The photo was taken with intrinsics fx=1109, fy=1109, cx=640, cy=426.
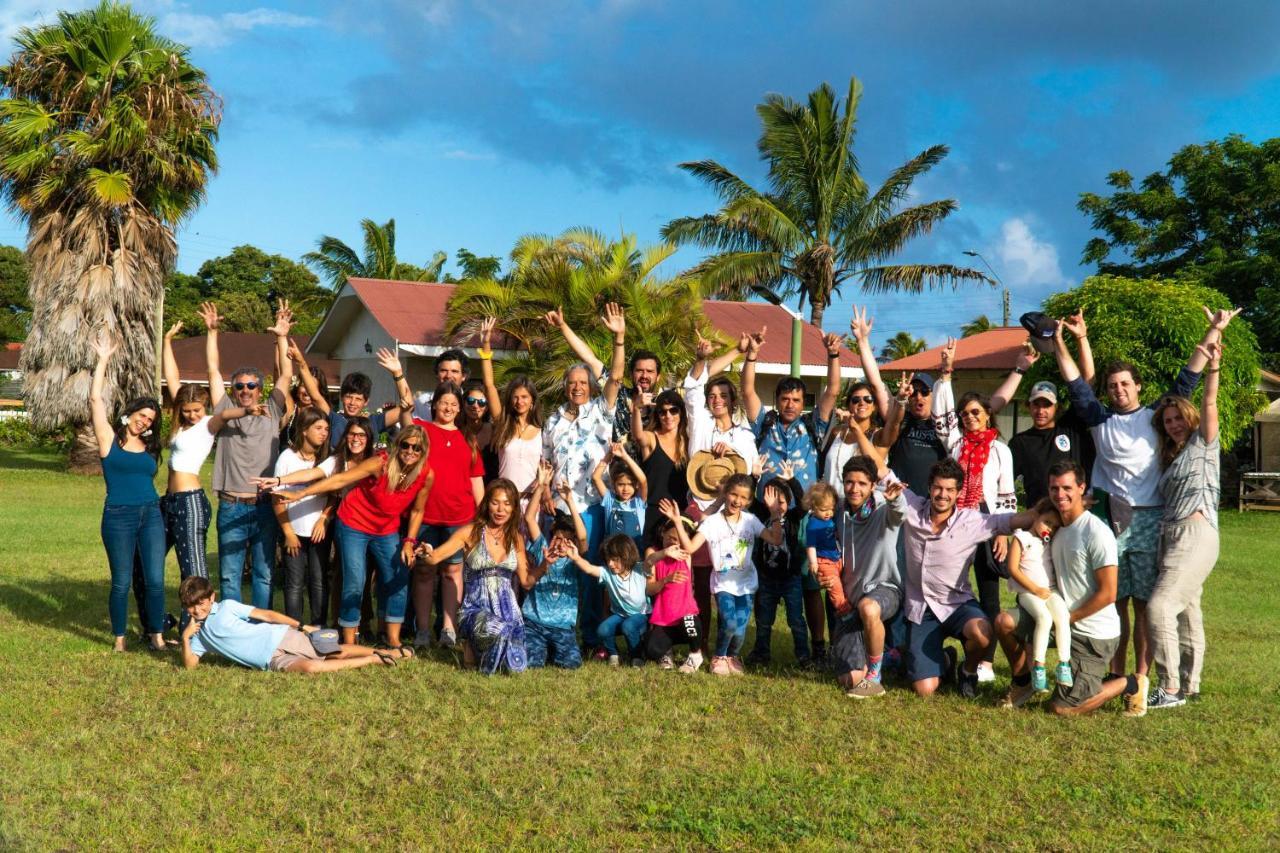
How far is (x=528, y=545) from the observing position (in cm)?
730

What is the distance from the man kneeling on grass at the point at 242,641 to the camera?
670 cm

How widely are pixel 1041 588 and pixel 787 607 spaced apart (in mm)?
1644

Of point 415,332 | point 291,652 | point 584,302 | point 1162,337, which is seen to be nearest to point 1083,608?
point 291,652

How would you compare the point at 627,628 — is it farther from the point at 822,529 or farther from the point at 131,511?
the point at 131,511

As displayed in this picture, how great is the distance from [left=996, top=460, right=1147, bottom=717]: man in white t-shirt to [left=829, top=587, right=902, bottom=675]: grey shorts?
68 centimetres

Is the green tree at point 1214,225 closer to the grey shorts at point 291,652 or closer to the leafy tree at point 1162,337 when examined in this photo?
Result: the leafy tree at point 1162,337

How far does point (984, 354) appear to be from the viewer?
3027cm

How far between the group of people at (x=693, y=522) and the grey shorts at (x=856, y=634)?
16 millimetres

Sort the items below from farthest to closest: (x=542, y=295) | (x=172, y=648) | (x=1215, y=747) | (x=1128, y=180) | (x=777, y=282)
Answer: (x=1128, y=180)
(x=777, y=282)
(x=542, y=295)
(x=172, y=648)
(x=1215, y=747)

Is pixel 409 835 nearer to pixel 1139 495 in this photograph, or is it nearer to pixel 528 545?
pixel 528 545

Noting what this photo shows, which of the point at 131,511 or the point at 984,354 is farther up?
the point at 984,354

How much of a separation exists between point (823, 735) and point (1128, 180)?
29.2 m

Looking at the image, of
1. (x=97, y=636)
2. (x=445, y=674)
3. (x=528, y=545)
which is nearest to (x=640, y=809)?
(x=445, y=674)

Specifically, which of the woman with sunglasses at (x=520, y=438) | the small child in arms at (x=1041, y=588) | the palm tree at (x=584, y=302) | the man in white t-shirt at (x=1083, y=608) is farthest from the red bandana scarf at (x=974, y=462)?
the palm tree at (x=584, y=302)
